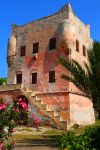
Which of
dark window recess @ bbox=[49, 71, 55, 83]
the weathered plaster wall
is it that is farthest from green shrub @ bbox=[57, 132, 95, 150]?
dark window recess @ bbox=[49, 71, 55, 83]

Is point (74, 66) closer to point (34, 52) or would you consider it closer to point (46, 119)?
point (46, 119)

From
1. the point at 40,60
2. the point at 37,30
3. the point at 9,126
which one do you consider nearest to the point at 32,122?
the point at 40,60

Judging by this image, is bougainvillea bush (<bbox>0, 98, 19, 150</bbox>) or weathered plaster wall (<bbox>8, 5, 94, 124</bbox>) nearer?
bougainvillea bush (<bbox>0, 98, 19, 150</bbox>)

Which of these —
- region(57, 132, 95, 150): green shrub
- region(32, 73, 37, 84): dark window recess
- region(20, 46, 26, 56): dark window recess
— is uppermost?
region(20, 46, 26, 56): dark window recess

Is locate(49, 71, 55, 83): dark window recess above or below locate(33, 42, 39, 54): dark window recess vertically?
below

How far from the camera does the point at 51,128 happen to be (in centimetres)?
2392

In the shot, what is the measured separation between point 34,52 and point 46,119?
820 cm

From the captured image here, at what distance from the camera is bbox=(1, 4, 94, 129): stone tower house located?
26.0 meters

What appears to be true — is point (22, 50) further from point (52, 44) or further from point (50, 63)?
point (50, 63)

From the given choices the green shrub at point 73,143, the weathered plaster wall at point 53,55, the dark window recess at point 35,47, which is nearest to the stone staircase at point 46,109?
the weathered plaster wall at point 53,55

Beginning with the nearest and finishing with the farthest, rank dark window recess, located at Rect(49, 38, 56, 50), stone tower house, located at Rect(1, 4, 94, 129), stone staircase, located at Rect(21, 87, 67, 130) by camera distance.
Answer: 1. stone staircase, located at Rect(21, 87, 67, 130)
2. stone tower house, located at Rect(1, 4, 94, 129)
3. dark window recess, located at Rect(49, 38, 56, 50)

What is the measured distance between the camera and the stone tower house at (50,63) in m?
A: 26.0

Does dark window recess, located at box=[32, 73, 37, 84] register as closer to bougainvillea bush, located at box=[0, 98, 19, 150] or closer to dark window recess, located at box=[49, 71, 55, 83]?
dark window recess, located at box=[49, 71, 55, 83]

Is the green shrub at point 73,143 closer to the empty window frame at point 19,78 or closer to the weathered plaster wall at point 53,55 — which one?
the weathered plaster wall at point 53,55
